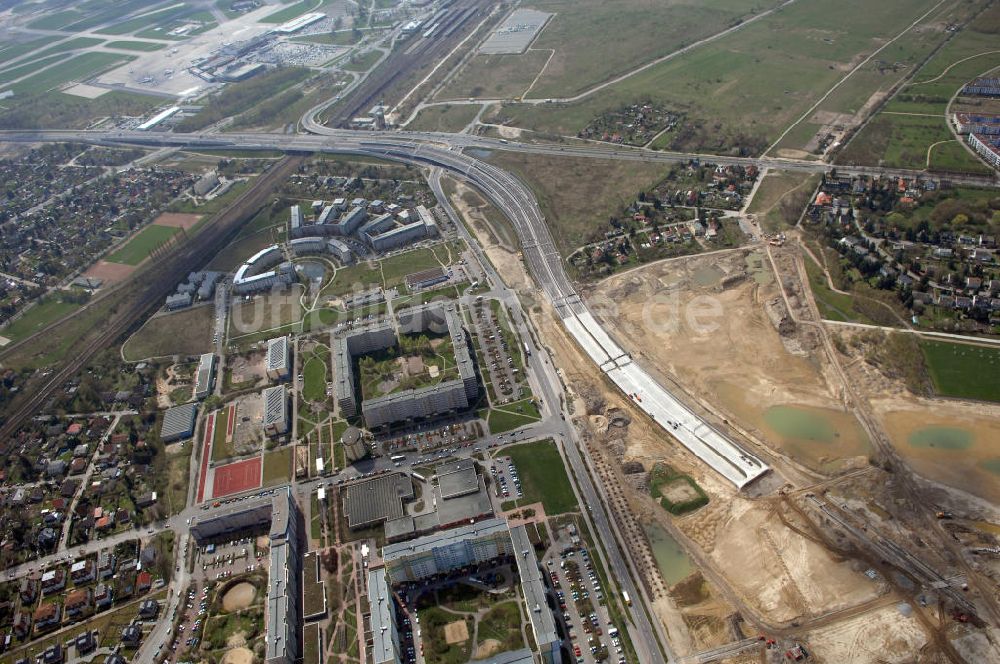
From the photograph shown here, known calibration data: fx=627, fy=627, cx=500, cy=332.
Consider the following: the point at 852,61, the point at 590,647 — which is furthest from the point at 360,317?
the point at 852,61

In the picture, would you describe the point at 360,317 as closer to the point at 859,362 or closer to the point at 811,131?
the point at 859,362

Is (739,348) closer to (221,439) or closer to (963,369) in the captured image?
(963,369)

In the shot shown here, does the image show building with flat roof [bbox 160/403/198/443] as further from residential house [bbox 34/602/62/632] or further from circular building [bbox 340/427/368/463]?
circular building [bbox 340/427/368/463]

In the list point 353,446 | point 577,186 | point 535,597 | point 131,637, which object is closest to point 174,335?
point 353,446

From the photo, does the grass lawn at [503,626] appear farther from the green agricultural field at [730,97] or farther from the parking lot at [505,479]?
the green agricultural field at [730,97]

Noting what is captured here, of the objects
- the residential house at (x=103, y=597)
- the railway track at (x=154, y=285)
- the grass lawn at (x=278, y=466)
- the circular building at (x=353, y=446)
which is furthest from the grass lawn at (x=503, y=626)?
the railway track at (x=154, y=285)

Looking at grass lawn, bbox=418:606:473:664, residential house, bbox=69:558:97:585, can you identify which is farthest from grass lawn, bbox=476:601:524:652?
residential house, bbox=69:558:97:585
